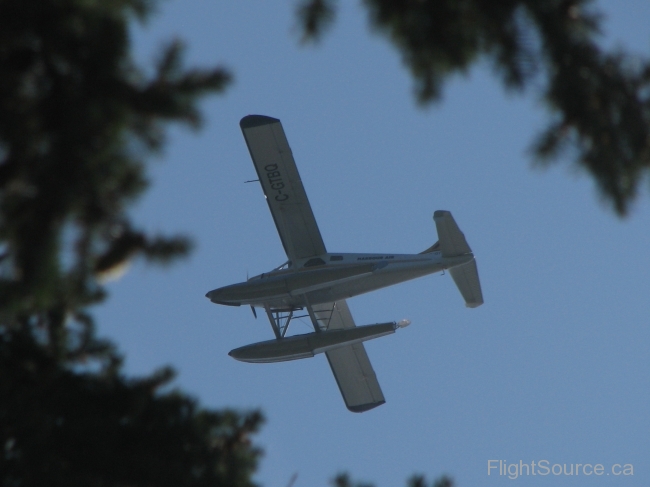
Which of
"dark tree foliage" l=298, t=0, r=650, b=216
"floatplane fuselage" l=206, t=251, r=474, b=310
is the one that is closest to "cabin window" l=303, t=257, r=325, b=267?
"floatplane fuselage" l=206, t=251, r=474, b=310

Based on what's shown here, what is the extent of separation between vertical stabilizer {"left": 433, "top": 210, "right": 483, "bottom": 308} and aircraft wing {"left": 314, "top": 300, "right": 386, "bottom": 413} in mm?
3900

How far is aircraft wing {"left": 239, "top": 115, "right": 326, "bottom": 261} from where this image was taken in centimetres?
1594

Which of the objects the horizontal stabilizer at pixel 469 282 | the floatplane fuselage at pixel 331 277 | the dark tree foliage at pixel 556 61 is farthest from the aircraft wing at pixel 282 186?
the dark tree foliage at pixel 556 61

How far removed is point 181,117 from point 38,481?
13.5 ft

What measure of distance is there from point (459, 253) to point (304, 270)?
10.7 ft

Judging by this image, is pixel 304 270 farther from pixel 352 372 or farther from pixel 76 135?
pixel 76 135

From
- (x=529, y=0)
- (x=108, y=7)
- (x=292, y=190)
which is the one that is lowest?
(x=529, y=0)

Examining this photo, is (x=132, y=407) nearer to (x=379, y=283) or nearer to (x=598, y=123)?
(x=598, y=123)

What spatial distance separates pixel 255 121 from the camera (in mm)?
15906

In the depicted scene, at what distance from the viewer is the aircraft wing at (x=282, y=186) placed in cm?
1594

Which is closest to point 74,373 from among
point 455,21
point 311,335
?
point 455,21

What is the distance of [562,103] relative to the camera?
294 centimetres

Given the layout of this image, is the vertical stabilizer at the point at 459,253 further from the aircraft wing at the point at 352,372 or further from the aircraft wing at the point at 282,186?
the aircraft wing at the point at 352,372

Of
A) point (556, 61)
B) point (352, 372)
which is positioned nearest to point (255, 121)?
point (352, 372)
